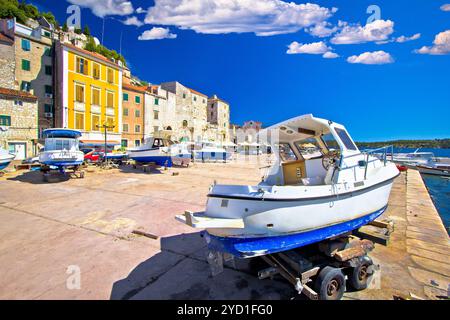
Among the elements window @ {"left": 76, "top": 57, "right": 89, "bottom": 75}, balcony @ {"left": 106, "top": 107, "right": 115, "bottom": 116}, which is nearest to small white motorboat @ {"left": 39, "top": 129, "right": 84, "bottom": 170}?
window @ {"left": 76, "top": 57, "right": 89, "bottom": 75}

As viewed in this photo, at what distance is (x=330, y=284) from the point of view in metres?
3.54

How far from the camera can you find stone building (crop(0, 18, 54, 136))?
24266 millimetres

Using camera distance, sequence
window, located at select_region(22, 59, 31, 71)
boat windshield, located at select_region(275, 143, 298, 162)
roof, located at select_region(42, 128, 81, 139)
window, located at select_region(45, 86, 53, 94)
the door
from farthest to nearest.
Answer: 1. window, located at select_region(45, 86, 53, 94)
2. window, located at select_region(22, 59, 31, 71)
3. the door
4. roof, located at select_region(42, 128, 81, 139)
5. boat windshield, located at select_region(275, 143, 298, 162)

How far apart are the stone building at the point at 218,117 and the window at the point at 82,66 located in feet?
110

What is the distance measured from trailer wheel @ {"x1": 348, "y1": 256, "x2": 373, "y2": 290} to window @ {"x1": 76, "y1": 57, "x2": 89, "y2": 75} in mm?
31077

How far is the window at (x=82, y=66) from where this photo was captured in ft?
84.5

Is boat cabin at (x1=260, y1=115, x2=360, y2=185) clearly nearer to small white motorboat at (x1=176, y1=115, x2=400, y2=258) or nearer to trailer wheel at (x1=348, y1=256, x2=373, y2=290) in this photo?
small white motorboat at (x1=176, y1=115, x2=400, y2=258)

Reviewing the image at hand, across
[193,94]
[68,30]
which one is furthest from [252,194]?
[68,30]

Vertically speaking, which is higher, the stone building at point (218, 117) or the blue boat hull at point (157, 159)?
the stone building at point (218, 117)

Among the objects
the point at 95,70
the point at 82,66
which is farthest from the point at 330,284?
the point at 95,70

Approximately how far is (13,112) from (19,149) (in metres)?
3.33

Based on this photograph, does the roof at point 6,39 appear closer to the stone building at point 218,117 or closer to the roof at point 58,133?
the roof at point 58,133

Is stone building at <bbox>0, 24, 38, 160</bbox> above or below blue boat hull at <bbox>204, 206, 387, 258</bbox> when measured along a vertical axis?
above

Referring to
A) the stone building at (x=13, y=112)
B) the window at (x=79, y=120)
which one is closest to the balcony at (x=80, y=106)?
the window at (x=79, y=120)
